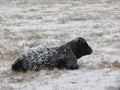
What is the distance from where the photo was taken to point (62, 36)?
20.5m

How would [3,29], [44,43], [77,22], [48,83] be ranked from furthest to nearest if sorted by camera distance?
[77,22]
[3,29]
[44,43]
[48,83]

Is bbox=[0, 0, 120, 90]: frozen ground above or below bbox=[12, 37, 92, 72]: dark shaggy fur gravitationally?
below

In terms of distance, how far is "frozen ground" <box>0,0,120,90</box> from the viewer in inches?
438

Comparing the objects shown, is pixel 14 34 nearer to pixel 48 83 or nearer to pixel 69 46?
pixel 69 46

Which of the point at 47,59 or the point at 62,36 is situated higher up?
the point at 47,59

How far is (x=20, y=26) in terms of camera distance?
976 inches

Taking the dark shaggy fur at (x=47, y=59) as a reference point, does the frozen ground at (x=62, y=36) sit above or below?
below

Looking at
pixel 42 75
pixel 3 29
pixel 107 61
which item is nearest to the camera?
pixel 42 75

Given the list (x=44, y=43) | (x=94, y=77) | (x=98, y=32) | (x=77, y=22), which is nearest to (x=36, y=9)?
(x=77, y=22)

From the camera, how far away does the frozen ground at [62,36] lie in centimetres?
1113

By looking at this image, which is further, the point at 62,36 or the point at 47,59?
the point at 62,36

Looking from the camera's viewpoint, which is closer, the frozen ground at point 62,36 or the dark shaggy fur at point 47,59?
the frozen ground at point 62,36

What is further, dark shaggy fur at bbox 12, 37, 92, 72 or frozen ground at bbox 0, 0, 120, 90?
dark shaggy fur at bbox 12, 37, 92, 72

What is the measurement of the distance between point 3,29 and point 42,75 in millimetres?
11832
